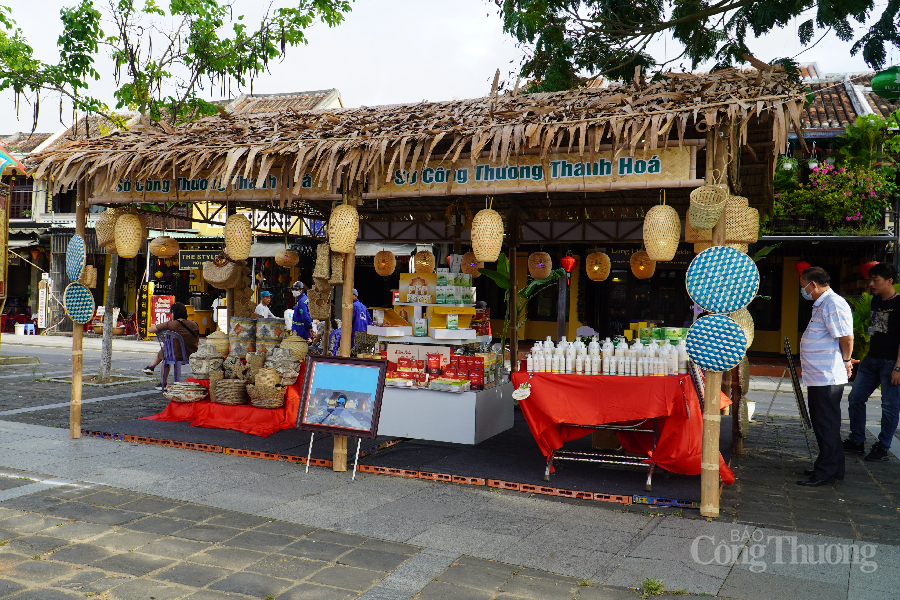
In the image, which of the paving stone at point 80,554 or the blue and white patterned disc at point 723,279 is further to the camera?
the blue and white patterned disc at point 723,279

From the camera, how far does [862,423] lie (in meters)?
7.36

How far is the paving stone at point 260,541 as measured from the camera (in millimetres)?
4207

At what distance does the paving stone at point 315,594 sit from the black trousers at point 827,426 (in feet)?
13.7

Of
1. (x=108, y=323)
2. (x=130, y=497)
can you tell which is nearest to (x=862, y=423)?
(x=130, y=497)

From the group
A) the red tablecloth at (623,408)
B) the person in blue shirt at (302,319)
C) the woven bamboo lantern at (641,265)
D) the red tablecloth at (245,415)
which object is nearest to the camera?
the red tablecloth at (623,408)

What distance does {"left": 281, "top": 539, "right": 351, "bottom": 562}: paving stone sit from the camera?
4.11 metres

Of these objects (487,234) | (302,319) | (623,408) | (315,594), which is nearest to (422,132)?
(487,234)

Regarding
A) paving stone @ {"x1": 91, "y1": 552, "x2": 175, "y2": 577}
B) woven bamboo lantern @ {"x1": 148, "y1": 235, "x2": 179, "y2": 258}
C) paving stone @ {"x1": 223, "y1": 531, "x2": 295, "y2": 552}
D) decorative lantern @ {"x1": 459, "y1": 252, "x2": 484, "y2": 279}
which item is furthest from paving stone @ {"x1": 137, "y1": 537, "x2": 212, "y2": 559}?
decorative lantern @ {"x1": 459, "y1": 252, "x2": 484, "y2": 279}

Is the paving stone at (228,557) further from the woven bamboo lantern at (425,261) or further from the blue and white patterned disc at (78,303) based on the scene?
the woven bamboo lantern at (425,261)

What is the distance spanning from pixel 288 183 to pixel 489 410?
10.6 feet

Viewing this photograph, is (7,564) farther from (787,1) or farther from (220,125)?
(787,1)

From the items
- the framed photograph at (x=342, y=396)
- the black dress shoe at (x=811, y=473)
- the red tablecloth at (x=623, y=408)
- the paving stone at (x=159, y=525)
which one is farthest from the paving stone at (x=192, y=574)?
the black dress shoe at (x=811, y=473)

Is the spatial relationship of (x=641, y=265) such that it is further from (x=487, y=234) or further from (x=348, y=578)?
(x=348, y=578)

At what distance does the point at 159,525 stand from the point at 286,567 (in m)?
1.18
